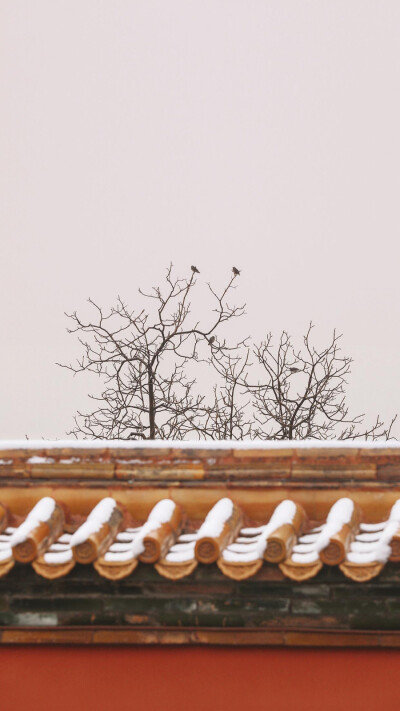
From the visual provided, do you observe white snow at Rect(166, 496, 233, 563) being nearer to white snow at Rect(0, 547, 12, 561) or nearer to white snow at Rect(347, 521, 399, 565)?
white snow at Rect(347, 521, 399, 565)

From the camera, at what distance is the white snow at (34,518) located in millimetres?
3445

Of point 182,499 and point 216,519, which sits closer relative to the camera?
point 216,519

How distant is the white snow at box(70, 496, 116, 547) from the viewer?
11.1 ft

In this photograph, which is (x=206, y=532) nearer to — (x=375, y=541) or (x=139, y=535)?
(x=139, y=535)

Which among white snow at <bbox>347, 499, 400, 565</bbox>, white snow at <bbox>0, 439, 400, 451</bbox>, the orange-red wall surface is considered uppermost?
white snow at <bbox>0, 439, 400, 451</bbox>

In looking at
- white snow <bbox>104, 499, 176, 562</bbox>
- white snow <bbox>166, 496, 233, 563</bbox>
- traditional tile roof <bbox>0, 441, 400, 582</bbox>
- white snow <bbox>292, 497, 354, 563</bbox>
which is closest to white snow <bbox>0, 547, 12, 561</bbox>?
traditional tile roof <bbox>0, 441, 400, 582</bbox>

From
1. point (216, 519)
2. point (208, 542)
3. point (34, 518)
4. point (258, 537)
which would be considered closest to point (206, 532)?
point (208, 542)

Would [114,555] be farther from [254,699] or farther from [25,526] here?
[254,699]

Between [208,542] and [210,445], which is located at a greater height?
[210,445]

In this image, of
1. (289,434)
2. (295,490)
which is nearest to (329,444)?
(295,490)

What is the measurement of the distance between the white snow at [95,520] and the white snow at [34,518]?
0.18m

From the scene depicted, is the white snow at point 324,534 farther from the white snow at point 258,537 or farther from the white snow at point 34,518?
the white snow at point 34,518

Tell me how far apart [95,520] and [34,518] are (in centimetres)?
29

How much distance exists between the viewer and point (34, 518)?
12.1 feet
